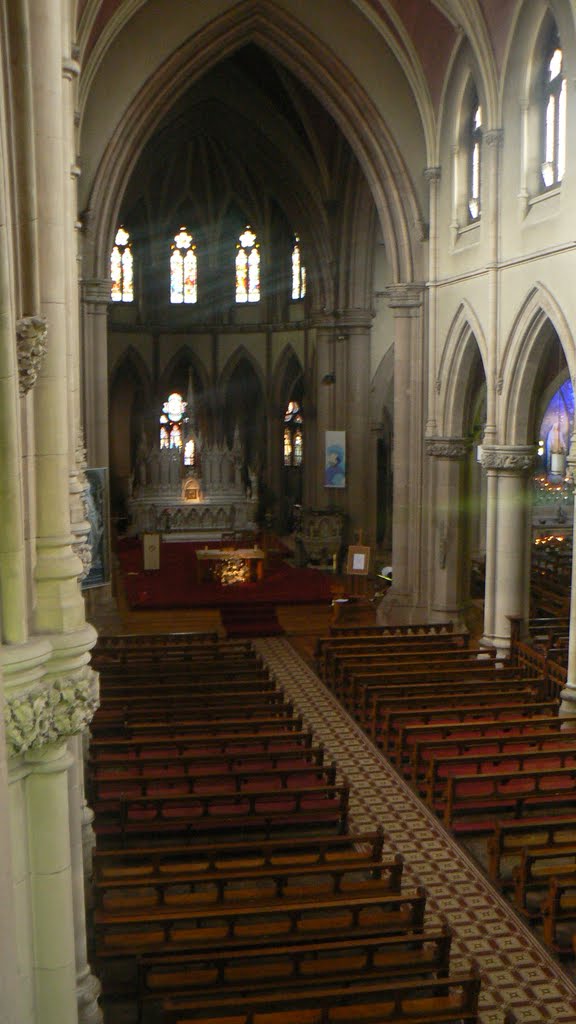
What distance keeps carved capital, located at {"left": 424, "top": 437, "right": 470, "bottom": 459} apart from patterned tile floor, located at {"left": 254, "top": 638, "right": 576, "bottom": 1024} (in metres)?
8.07

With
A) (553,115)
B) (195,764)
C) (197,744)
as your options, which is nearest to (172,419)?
(553,115)

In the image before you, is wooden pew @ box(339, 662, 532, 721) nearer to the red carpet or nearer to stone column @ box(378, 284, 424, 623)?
stone column @ box(378, 284, 424, 623)

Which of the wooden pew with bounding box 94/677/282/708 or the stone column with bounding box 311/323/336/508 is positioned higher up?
the stone column with bounding box 311/323/336/508

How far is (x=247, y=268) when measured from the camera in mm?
41281

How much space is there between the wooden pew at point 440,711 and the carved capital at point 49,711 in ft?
27.7

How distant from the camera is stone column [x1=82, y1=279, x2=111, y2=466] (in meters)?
23.9

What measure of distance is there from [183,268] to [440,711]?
100 ft

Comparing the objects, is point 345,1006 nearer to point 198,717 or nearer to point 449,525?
point 198,717

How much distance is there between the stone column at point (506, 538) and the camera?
19.8m

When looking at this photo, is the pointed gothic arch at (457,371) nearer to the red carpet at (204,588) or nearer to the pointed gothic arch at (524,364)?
the pointed gothic arch at (524,364)

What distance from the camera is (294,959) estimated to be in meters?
8.10

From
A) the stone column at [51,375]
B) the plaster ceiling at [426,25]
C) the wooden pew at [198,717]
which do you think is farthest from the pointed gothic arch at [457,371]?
the stone column at [51,375]

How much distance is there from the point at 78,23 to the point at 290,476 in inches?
961

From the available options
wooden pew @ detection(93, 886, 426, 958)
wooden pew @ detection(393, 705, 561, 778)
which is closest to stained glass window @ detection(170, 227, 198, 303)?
wooden pew @ detection(393, 705, 561, 778)
